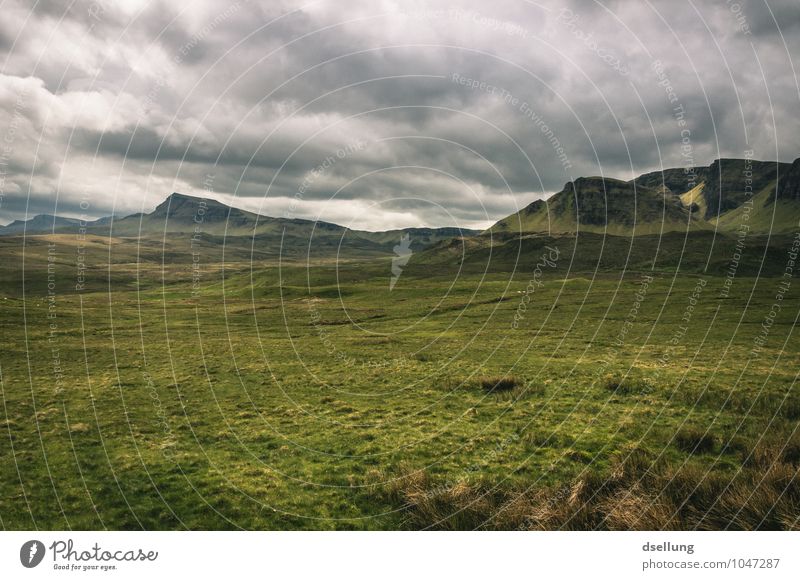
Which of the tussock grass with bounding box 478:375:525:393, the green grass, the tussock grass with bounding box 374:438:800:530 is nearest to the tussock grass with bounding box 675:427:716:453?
the green grass

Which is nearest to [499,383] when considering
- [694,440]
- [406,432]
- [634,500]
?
[406,432]

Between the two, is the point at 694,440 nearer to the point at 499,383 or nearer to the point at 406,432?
the point at 499,383

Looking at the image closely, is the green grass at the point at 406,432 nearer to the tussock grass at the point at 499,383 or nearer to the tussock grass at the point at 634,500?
the tussock grass at the point at 634,500

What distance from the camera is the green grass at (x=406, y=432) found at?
10.9 meters

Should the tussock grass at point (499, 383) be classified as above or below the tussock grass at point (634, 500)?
below

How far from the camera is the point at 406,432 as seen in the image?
17422 mm

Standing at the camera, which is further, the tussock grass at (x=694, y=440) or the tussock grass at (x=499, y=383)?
the tussock grass at (x=499, y=383)

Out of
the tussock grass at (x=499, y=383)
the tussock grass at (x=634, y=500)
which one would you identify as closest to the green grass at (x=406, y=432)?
the tussock grass at (x=634, y=500)

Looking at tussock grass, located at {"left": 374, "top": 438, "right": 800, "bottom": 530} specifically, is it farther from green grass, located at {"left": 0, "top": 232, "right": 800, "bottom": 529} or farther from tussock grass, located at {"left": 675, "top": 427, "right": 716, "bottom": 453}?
tussock grass, located at {"left": 675, "top": 427, "right": 716, "bottom": 453}

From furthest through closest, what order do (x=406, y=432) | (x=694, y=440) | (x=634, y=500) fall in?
(x=406, y=432) → (x=694, y=440) → (x=634, y=500)

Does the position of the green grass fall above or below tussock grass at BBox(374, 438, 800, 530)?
below

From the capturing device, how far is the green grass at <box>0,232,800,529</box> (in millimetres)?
10898
